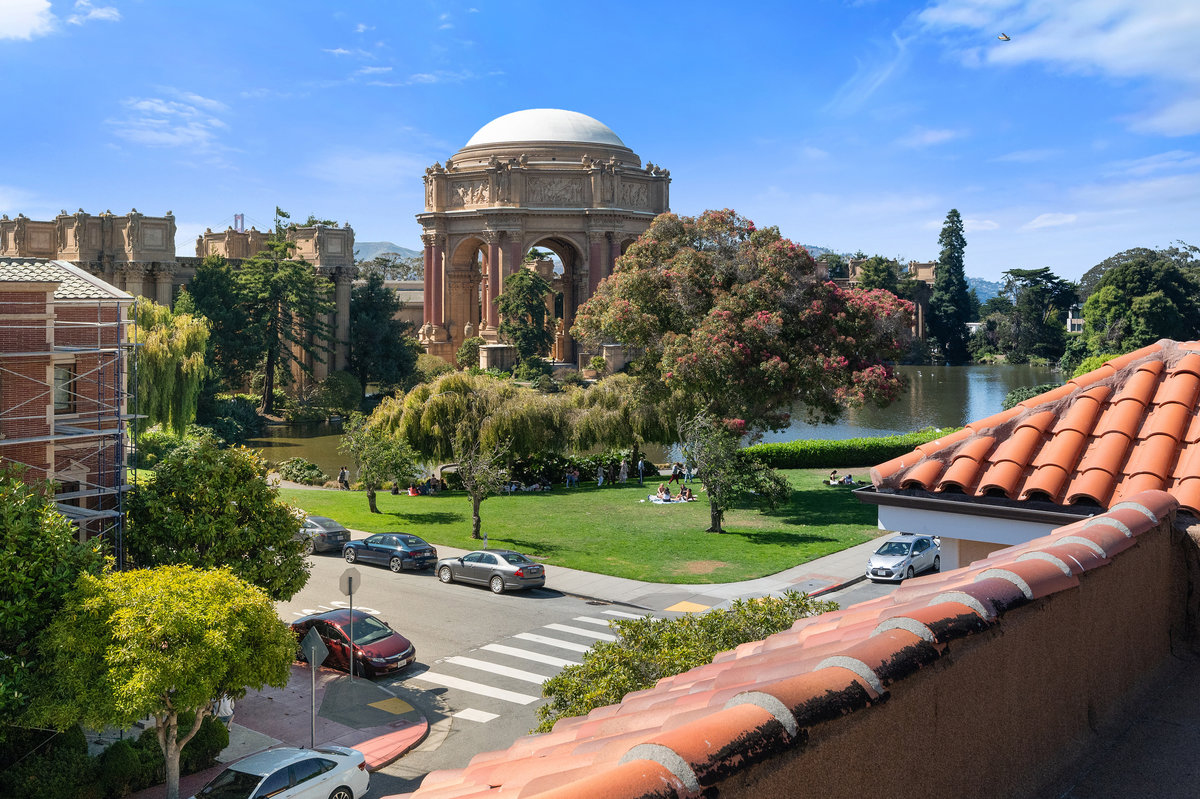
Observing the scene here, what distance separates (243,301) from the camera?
6450 cm

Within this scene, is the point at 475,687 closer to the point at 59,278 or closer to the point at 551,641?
the point at 551,641

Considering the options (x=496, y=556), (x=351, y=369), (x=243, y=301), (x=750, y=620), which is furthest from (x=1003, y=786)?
(x=351, y=369)

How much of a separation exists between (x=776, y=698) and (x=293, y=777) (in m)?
12.6

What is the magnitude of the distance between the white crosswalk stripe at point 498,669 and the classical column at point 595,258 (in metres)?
66.8

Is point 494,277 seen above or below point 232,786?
above

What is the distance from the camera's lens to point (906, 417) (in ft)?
238

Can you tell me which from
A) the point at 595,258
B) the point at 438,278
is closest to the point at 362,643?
the point at 595,258

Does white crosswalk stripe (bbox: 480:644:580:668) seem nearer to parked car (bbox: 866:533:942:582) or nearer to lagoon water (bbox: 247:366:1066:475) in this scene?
parked car (bbox: 866:533:942:582)

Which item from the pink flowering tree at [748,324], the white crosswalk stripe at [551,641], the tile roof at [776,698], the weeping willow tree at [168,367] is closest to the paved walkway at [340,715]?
the white crosswalk stripe at [551,641]

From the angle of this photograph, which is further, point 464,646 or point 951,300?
point 951,300

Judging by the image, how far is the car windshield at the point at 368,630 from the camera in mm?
20094

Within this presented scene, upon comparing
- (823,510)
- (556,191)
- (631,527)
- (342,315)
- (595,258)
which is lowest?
(631,527)

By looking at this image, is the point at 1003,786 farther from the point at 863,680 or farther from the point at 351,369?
the point at 351,369

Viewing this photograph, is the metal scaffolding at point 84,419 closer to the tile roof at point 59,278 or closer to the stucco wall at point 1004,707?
the tile roof at point 59,278
